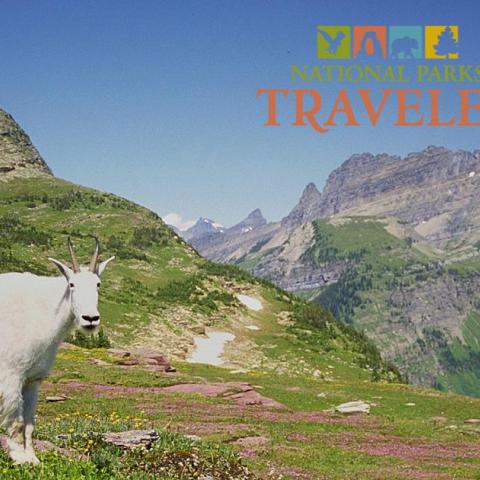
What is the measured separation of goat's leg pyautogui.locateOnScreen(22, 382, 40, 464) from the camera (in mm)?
11289

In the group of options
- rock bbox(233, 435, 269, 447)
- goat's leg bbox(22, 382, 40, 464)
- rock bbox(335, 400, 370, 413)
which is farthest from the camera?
rock bbox(335, 400, 370, 413)

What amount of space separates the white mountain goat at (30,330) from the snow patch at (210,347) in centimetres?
6624

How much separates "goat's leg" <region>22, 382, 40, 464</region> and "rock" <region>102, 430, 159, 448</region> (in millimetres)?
4253

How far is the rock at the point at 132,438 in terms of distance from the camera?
15.4 m

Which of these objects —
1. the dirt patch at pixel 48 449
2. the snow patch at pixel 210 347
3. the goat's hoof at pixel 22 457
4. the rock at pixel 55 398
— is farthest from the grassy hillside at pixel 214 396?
the snow patch at pixel 210 347


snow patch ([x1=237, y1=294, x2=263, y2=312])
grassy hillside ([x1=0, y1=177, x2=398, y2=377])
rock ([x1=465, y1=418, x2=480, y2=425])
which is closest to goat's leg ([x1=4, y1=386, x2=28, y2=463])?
rock ([x1=465, y1=418, x2=480, y2=425])

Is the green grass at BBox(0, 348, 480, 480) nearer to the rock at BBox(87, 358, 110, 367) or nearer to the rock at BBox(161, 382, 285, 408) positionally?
the rock at BBox(87, 358, 110, 367)

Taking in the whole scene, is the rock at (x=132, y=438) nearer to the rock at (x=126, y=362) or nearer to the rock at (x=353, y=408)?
the rock at (x=353, y=408)

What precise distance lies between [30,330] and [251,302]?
334 feet

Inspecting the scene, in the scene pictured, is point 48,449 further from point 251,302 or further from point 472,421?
point 251,302

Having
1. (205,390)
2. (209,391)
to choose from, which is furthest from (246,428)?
(205,390)

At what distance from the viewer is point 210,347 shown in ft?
281

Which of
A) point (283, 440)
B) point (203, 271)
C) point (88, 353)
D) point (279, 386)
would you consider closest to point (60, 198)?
point (203, 271)

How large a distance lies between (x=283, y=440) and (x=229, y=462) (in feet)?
30.5
